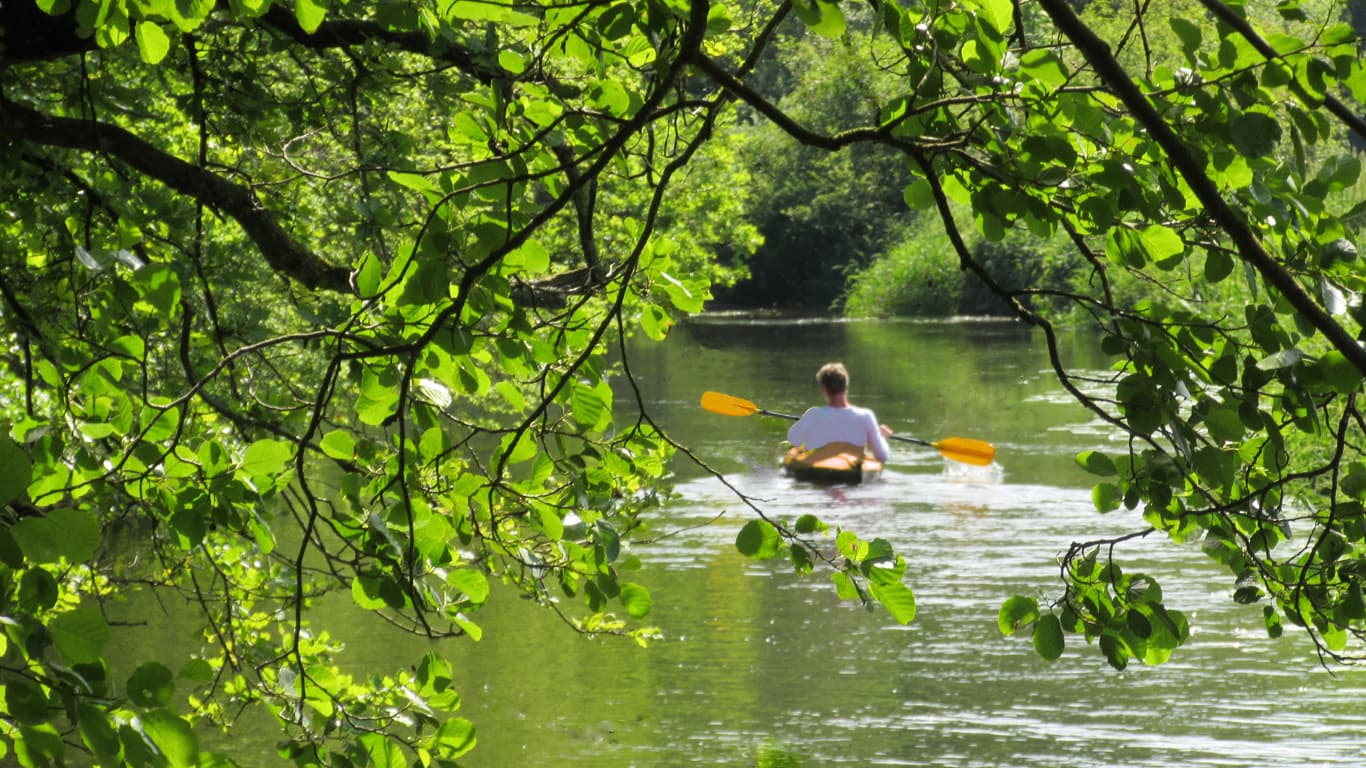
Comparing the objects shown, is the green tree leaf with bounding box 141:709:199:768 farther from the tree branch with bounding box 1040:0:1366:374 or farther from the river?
the river

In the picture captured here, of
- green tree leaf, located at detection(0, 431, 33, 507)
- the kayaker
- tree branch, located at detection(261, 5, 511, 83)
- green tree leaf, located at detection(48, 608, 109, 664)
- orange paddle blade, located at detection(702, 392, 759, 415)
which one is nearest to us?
green tree leaf, located at detection(0, 431, 33, 507)

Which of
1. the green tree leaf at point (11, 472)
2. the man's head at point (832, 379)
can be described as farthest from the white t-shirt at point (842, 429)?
the green tree leaf at point (11, 472)

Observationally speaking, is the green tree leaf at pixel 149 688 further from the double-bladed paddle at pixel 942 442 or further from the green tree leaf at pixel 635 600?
the double-bladed paddle at pixel 942 442

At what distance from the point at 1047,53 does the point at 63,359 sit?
2.71 metres

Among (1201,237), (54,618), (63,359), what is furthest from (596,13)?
(63,359)

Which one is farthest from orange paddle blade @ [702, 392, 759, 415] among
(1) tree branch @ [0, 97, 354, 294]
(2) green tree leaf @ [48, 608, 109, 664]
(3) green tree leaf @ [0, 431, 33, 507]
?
(3) green tree leaf @ [0, 431, 33, 507]

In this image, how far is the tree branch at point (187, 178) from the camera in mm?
4774

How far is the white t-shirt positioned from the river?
44 cm

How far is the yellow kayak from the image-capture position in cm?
1670

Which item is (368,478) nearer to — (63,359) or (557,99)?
(557,99)

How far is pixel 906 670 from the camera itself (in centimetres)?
1056

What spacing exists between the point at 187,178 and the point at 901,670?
6419 mm

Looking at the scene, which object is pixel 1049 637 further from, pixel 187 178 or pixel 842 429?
pixel 842 429

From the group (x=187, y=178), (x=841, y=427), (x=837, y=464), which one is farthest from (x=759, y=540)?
(x=841, y=427)
